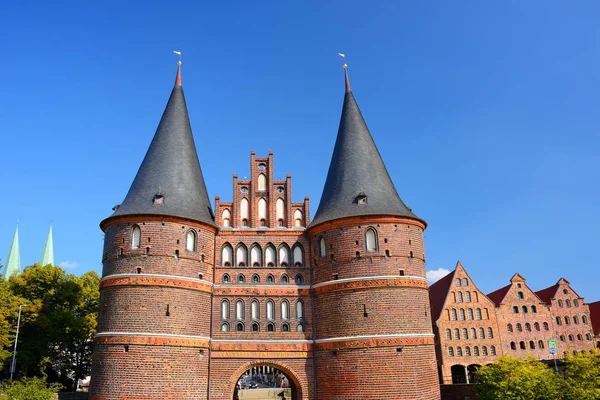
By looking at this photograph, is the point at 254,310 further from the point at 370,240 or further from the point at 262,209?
the point at 370,240

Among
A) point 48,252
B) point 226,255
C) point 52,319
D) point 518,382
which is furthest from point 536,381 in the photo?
point 48,252

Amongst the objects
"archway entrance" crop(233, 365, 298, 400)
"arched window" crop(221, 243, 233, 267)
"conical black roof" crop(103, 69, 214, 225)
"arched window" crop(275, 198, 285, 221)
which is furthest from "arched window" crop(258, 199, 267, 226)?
"archway entrance" crop(233, 365, 298, 400)

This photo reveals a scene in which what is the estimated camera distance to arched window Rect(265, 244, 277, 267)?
25.2 meters

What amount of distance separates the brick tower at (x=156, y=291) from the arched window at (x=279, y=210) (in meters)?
3.51

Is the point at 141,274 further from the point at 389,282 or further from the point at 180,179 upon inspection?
the point at 389,282

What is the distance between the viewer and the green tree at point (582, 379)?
22562 mm

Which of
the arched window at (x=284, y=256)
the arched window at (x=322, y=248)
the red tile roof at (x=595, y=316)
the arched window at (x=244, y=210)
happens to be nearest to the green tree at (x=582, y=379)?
the arched window at (x=322, y=248)

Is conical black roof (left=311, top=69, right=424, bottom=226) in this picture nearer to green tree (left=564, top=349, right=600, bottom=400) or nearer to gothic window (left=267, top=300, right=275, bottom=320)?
gothic window (left=267, top=300, right=275, bottom=320)

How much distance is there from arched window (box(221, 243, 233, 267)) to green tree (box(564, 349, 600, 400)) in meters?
17.3

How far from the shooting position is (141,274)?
22391 millimetres

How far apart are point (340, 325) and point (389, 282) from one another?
3100 mm

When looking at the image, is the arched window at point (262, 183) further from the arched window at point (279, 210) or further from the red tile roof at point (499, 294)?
the red tile roof at point (499, 294)

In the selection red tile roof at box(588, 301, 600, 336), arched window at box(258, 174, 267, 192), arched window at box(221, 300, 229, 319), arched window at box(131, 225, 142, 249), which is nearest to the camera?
arched window at box(131, 225, 142, 249)

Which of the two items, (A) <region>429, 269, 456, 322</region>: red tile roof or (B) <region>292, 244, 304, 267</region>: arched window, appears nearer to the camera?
(B) <region>292, 244, 304, 267</region>: arched window
